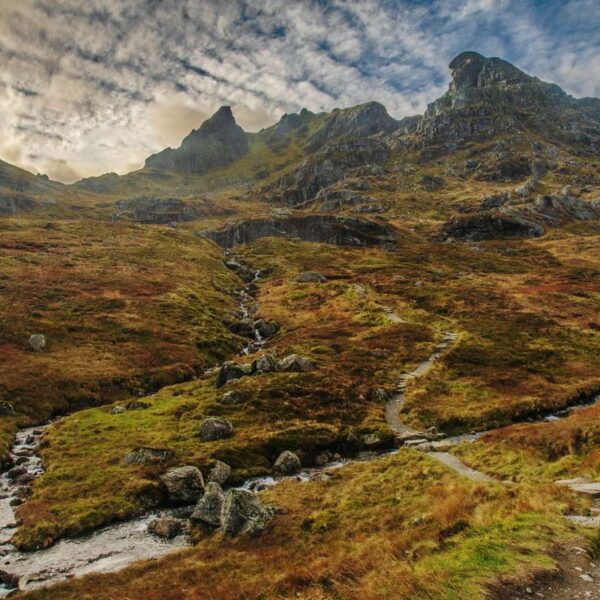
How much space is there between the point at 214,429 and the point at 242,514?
1429 cm

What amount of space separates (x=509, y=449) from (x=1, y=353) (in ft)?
186

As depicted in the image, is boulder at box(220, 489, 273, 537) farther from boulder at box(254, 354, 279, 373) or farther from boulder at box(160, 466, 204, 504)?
boulder at box(254, 354, 279, 373)

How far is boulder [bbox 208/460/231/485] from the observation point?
33750mm

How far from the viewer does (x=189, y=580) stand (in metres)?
21.1

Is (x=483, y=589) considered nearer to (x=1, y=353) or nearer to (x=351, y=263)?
(x=1, y=353)

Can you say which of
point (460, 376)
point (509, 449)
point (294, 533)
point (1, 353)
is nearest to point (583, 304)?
point (460, 376)

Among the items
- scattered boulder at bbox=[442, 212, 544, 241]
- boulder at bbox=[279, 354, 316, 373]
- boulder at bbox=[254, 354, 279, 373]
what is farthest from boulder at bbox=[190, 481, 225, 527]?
scattered boulder at bbox=[442, 212, 544, 241]

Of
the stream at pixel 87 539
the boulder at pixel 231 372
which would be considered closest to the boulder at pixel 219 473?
the stream at pixel 87 539

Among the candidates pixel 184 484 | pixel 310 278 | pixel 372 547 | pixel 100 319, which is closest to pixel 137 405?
pixel 184 484

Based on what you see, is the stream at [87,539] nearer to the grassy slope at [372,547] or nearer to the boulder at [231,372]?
the grassy slope at [372,547]

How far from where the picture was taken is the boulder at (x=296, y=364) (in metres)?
55.9

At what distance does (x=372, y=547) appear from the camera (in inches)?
784

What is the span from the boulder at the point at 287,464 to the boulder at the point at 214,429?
19.6ft

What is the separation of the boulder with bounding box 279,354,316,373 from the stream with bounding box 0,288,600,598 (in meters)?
16.9
